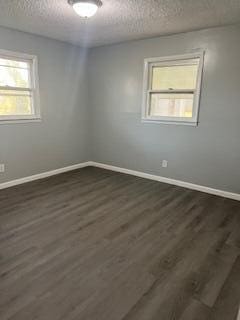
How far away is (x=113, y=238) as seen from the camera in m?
2.47

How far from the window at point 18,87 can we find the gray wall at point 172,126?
133 cm

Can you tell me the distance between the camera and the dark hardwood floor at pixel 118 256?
163cm

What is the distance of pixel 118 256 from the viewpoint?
2.18m

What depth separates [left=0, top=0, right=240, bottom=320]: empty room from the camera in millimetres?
1805

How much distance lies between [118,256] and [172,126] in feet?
8.43

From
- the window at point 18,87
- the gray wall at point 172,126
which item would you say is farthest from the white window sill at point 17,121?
the gray wall at point 172,126

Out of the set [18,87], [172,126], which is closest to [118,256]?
[172,126]

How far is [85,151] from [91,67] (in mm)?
1842

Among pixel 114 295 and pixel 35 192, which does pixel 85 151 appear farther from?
pixel 114 295

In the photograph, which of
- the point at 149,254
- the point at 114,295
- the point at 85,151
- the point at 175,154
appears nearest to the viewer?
the point at 114,295

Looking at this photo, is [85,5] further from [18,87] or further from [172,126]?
[172,126]

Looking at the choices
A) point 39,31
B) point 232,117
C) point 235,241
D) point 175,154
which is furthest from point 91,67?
point 235,241

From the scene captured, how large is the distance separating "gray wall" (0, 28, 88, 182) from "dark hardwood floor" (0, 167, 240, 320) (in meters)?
0.72

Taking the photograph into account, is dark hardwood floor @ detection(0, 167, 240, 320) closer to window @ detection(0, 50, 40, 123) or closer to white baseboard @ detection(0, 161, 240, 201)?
white baseboard @ detection(0, 161, 240, 201)
